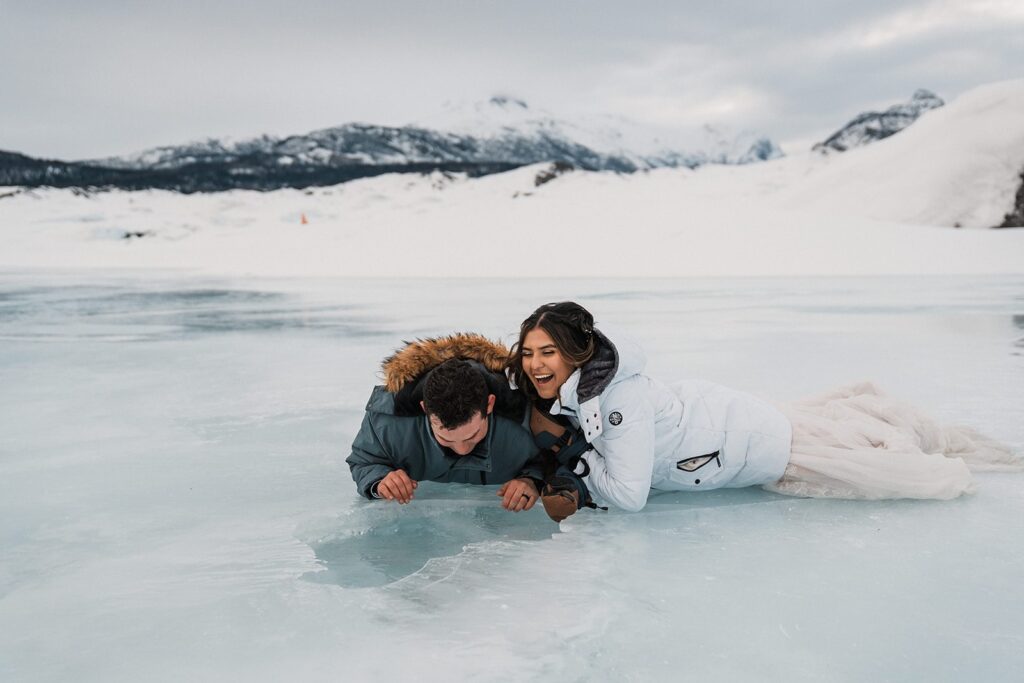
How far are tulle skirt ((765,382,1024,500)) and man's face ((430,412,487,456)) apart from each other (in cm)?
134

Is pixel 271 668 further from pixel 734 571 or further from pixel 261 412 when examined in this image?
pixel 261 412

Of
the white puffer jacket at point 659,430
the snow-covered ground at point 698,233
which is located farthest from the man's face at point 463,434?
the snow-covered ground at point 698,233

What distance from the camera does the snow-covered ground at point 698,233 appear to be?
15.9 metres

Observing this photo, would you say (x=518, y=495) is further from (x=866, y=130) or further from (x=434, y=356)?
(x=866, y=130)

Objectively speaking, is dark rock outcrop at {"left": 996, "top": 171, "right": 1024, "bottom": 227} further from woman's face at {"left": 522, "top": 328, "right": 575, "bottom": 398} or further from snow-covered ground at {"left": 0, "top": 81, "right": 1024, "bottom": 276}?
woman's face at {"left": 522, "top": 328, "right": 575, "bottom": 398}

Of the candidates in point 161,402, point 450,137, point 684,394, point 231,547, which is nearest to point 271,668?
point 231,547

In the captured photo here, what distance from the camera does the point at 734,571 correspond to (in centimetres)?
243

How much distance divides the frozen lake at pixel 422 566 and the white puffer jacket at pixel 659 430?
0.42 ft

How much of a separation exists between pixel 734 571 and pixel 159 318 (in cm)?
859

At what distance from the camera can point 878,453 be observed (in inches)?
119

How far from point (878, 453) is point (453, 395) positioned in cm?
176

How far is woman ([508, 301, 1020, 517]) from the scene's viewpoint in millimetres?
2701

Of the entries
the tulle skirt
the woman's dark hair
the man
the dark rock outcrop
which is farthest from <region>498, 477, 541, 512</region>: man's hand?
the dark rock outcrop

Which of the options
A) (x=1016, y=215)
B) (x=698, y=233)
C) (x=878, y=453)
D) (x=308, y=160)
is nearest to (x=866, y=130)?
(x=1016, y=215)
